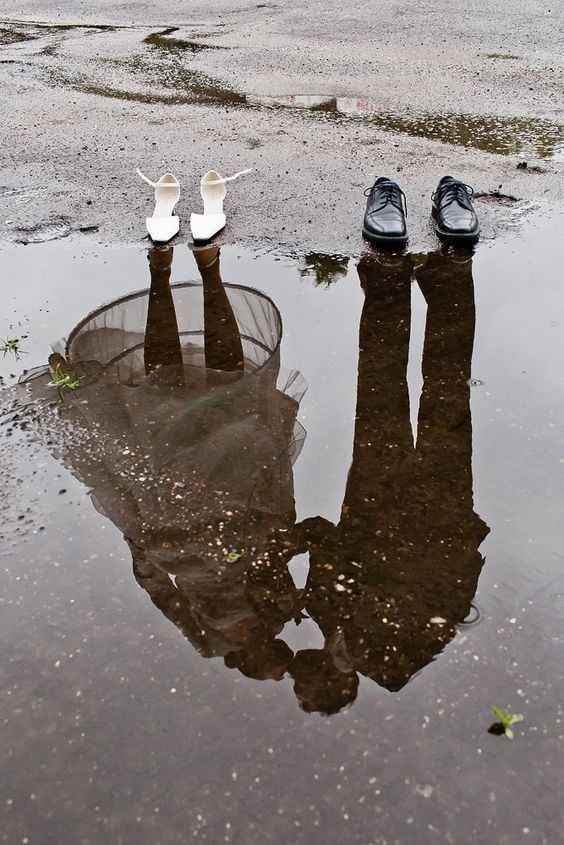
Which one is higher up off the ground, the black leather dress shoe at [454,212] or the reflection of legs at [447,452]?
the black leather dress shoe at [454,212]

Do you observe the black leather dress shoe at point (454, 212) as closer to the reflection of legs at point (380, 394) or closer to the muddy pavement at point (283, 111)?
the muddy pavement at point (283, 111)

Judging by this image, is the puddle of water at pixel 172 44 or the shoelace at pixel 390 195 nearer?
the shoelace at pixel 390 195

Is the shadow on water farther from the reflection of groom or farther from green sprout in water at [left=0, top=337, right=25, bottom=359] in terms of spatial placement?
green sprout in water at [left=0, top=337, right=25, bottom=359]

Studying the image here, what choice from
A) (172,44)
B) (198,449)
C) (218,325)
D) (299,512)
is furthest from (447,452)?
(172,44)

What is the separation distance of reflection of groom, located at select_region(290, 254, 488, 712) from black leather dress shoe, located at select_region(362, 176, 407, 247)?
0.86 m

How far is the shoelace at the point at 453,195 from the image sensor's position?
4664 mm

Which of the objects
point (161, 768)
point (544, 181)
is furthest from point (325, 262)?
point (161, 768)

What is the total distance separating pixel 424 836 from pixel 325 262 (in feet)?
10.4

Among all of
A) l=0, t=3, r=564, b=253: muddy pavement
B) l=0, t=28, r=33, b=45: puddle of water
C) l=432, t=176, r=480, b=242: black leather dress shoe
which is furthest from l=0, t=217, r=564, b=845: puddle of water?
l=0, t=28, r=33, b=45: puddle of water

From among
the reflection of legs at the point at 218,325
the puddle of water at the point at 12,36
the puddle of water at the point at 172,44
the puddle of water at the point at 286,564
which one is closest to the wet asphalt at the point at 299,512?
the puddle of water at the point at 286,564

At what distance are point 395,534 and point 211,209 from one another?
2.93 metres

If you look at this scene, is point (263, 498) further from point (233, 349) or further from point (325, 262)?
point (325, 262)

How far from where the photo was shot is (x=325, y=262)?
14.5 feet

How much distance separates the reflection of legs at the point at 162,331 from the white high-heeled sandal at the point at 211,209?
302 millimetres
